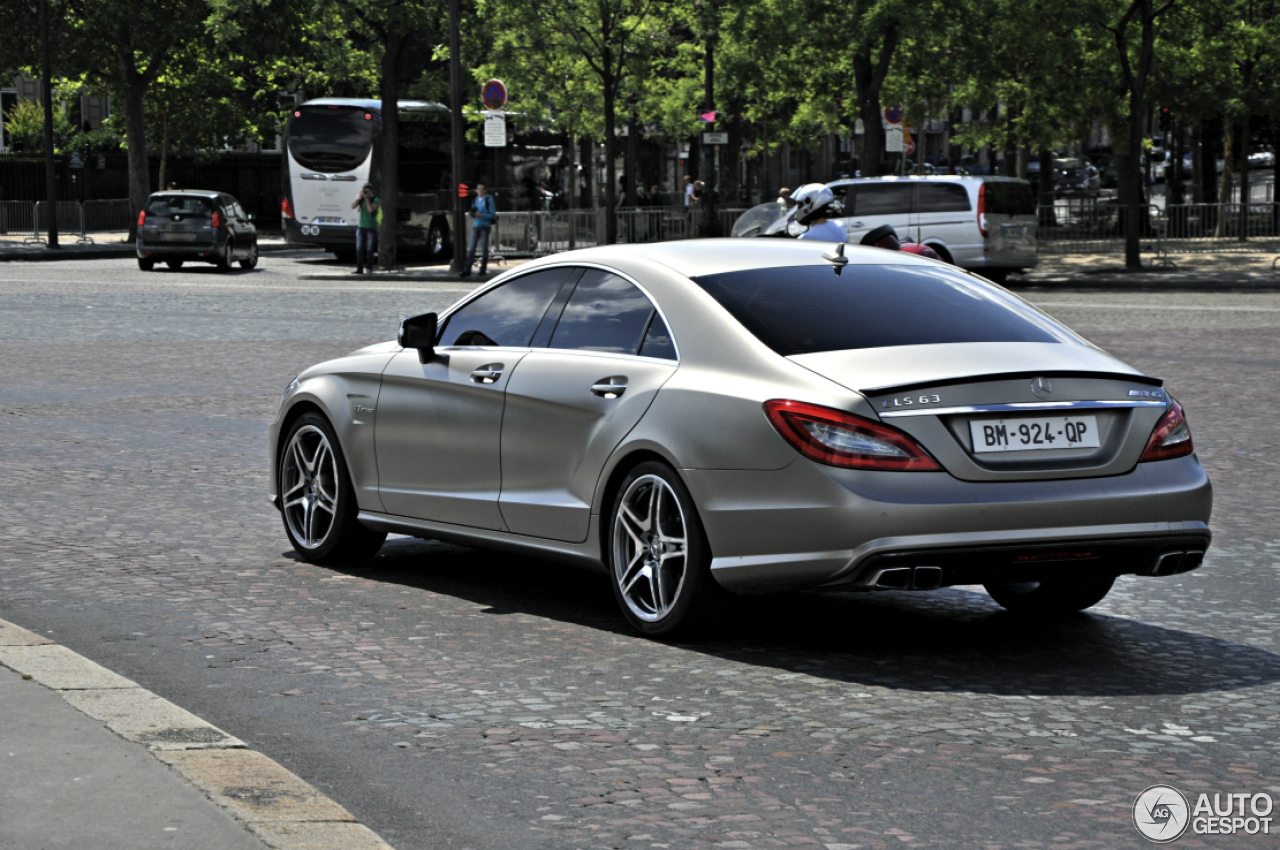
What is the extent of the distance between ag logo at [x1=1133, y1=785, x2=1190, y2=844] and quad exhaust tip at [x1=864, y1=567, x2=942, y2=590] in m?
1.33

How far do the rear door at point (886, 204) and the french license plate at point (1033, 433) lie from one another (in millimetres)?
23979

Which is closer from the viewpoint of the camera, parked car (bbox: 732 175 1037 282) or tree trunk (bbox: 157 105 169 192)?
parked car (bbox: 732 175 1037 282)

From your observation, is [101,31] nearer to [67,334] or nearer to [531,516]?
[67,334]

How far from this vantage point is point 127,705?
17.9ft

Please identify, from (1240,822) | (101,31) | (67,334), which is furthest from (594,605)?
(101,31)

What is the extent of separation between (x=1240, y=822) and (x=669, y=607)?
243cm

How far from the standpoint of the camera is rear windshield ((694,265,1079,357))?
6.44 meters

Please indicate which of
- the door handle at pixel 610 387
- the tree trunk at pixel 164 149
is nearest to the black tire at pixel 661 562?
the door handle at pixel 610 387

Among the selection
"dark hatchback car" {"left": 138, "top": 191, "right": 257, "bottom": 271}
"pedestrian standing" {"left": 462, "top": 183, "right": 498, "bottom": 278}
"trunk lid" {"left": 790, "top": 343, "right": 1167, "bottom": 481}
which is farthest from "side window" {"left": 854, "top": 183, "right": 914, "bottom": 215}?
"trunk lid" {"left": 790, "top": 343, "right": 1167, "bottom": 481}

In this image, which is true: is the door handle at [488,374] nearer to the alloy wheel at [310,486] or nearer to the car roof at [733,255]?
the car roof at [733,255]

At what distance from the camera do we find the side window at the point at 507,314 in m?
7.43

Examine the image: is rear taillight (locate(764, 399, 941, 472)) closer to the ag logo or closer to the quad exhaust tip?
the quad exhaust tip

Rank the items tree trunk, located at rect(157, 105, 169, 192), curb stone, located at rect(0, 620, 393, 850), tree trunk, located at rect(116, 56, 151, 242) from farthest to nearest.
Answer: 1. tree trunk, located at rect(157, 105, 169, 192)
2. tree trunk, located at rect(116, 56, 151, 242)
3. curb stone, located at rect(0, 620, 393, 850)

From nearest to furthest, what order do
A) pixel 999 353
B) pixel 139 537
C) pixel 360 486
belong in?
pixel 999 353, pixel 360 486, pixel 139 537
